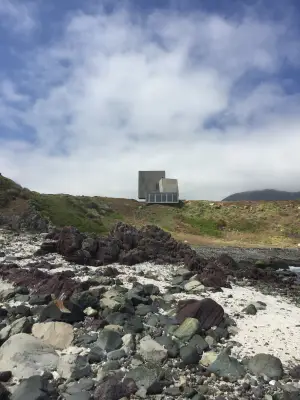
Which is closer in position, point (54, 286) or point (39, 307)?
point (39, 307)

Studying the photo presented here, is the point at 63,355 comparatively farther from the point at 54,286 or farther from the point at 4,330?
the point at 54,286

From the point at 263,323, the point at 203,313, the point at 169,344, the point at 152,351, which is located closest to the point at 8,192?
the point at 203,313

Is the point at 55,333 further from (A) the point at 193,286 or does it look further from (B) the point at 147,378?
(A) the point at 193,286

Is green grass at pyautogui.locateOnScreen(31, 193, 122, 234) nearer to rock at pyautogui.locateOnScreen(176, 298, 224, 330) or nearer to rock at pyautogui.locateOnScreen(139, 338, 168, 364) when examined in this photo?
rock at pyautogui.locateOnScreen(176, 298, 224, 330)

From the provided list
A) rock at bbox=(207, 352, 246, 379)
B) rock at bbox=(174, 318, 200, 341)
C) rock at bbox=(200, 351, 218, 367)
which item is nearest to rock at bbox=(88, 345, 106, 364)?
rock at bbox=(174, 318, 200, 341)

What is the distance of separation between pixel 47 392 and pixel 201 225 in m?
59.3

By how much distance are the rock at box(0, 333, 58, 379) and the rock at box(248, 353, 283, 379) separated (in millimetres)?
5060

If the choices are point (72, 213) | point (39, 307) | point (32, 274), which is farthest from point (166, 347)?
point (72, 213)

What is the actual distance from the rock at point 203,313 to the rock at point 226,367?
2.06 m

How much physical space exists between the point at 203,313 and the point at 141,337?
228 cm

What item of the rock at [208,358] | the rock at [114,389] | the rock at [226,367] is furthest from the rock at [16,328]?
the rock at [226,367]

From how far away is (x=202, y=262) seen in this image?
878 inches

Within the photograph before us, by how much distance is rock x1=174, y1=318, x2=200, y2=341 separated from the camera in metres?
11.6

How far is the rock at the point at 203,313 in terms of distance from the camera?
12.5m
